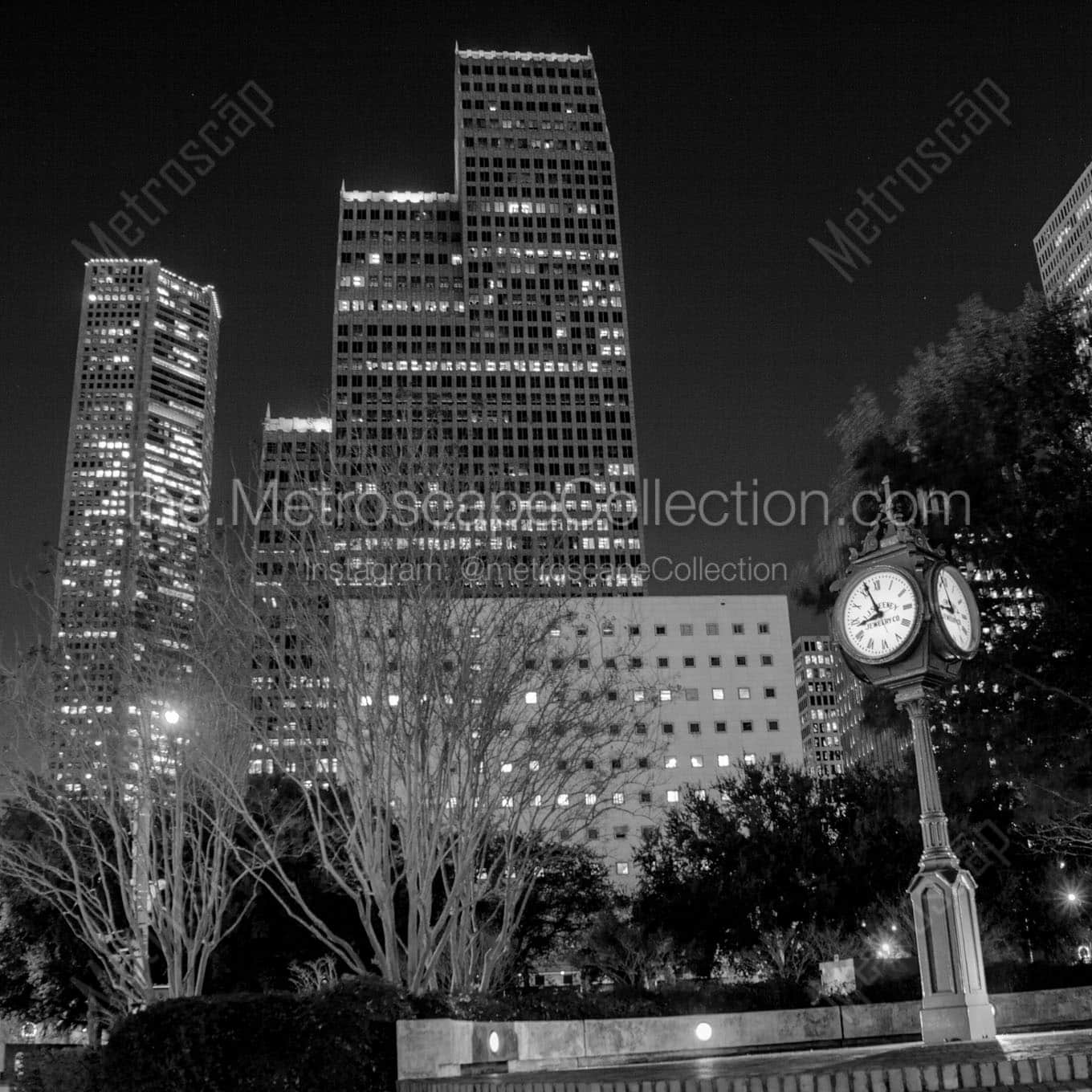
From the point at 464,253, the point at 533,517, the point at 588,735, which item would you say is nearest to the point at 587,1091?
the point at 588,735

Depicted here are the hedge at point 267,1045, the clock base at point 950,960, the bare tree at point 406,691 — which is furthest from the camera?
the bare tree at point 406,691

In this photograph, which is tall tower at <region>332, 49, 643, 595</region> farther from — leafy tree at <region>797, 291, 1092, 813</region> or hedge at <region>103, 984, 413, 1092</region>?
hedge at <region>103, 984, 413, 1092</region>

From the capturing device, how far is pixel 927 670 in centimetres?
1198

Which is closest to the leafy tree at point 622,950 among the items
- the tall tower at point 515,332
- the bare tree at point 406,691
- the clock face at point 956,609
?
the bare tree at point 406,691

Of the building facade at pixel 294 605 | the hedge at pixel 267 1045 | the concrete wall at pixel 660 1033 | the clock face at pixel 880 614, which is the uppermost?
the building facade at pixel 294 605

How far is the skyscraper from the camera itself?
167750 millimetres

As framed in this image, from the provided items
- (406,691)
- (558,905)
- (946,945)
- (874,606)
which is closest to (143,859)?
(406,691)

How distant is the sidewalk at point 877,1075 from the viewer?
Answer: 680cm

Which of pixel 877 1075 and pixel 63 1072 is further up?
pixel 877 1075

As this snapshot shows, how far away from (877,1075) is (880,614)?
625cm

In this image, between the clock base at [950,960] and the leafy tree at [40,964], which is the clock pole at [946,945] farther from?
the leafy tree at [40,964]

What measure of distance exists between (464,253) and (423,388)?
2710 cm

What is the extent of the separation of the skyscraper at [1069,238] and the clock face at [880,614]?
160503 millimetres

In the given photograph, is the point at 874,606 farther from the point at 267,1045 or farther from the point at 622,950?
the point at 622,950
